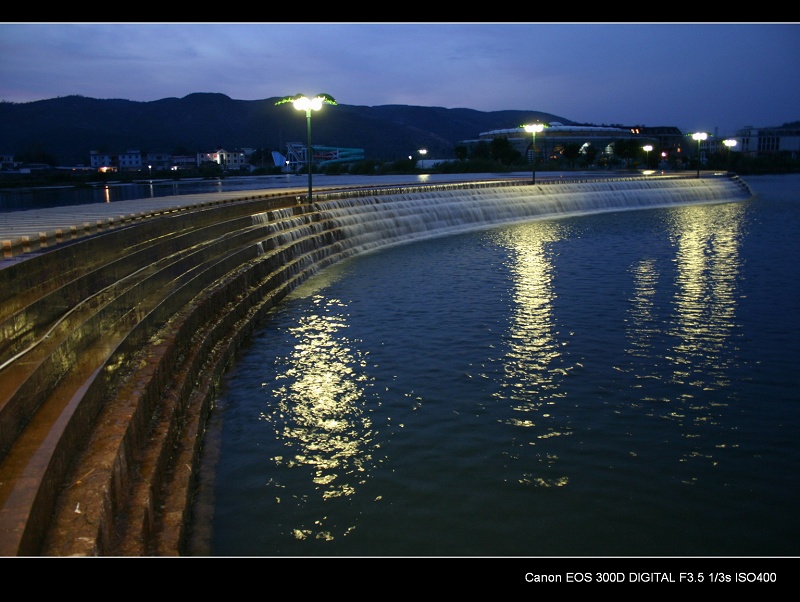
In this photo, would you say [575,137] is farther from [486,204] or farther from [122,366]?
[122,366]

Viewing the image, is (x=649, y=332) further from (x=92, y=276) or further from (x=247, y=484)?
(x=92, y=276)

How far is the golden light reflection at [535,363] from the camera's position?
25.7 ft

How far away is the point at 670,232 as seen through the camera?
27516mm

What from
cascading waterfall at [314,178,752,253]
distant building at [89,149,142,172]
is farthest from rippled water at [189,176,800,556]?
distant building at [89,149,142,172]

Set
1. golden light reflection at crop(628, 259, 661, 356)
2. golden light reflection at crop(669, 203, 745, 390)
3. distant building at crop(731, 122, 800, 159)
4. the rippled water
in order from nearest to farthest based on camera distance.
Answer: the rippled water, golden light reflection at crop(669, 203, 745, 390), golden light reflection at crop(628, 259, 661, 356), distant building at crop(731, 122, 800, 159)

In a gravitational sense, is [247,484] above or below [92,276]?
below

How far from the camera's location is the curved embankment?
191 inches

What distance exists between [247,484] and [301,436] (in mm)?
1170

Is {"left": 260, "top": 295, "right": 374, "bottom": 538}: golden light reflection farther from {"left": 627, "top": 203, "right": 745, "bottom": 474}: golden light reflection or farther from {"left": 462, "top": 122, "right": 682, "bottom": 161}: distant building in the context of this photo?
{"left": 462, "top": 122, "right": 682, "bottom": 161}: distant building

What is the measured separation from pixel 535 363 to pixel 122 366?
5.57m

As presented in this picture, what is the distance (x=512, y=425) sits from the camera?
316 inches

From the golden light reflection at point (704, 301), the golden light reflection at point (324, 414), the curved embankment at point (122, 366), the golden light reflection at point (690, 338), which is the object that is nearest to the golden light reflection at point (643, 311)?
the golden light reflection at point (690, 338)

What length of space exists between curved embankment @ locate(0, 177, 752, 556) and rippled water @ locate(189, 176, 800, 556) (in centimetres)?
57

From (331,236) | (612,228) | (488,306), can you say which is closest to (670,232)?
(612,228)
